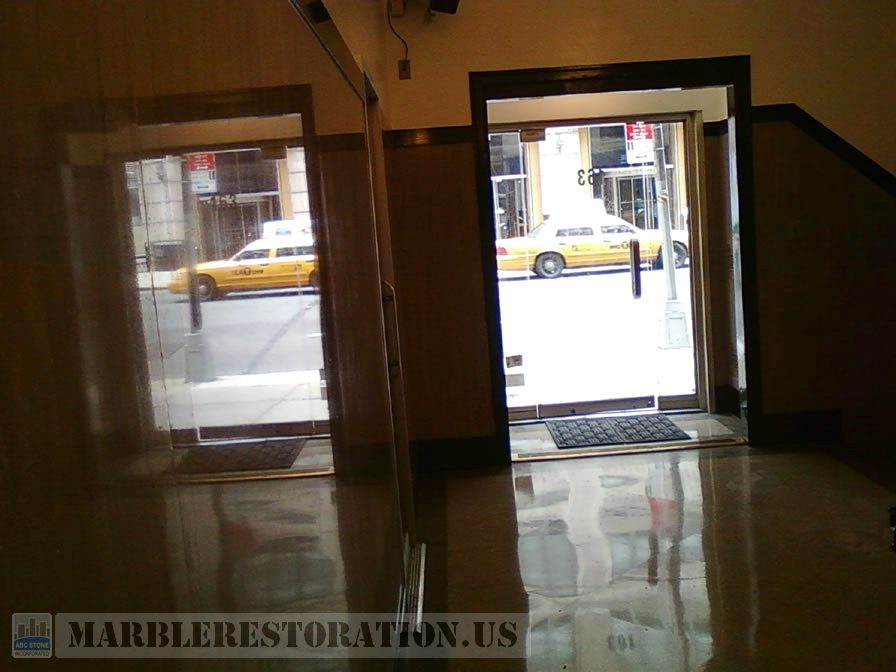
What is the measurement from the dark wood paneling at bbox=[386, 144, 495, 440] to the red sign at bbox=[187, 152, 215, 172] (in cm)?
384

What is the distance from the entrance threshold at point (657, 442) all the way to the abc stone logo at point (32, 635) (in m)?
4.76

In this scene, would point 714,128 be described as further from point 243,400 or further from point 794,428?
point 243,400

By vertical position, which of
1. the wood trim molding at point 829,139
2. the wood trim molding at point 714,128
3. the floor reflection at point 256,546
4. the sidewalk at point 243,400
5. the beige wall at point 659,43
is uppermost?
the beige wall at point 659,43

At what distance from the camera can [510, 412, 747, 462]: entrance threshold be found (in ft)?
17.3

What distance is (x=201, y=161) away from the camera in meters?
0.98

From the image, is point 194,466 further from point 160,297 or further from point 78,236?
point 78,236

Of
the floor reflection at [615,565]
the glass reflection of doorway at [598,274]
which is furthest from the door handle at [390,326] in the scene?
the glass reflection of doorway at [598,274]

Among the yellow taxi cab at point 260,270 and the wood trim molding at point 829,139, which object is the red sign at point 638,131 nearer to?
the wood trim molding at point 829,139

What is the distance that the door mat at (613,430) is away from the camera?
549 cm

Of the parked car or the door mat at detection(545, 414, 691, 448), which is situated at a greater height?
the parked car

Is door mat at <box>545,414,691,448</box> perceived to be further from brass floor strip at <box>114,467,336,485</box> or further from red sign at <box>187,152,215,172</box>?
red sign at <box>187,152,215,172</box>

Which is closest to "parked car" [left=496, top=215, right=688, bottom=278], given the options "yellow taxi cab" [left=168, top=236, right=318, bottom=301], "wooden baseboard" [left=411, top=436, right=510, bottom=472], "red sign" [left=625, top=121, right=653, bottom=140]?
"red sign" [left=625, top=121, right=653, bottom=140]

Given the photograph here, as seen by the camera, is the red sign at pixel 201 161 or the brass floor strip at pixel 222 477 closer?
the brass floor strip at pixel 222 477

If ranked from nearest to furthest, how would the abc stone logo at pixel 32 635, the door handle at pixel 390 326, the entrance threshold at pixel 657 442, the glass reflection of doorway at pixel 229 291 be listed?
the abc stone logo at pixel 32 635 < the glass reflection of doorway at pixel 229 291 < the door handle at pixel 390 326 < the entrance threshold at pixel 657 442
